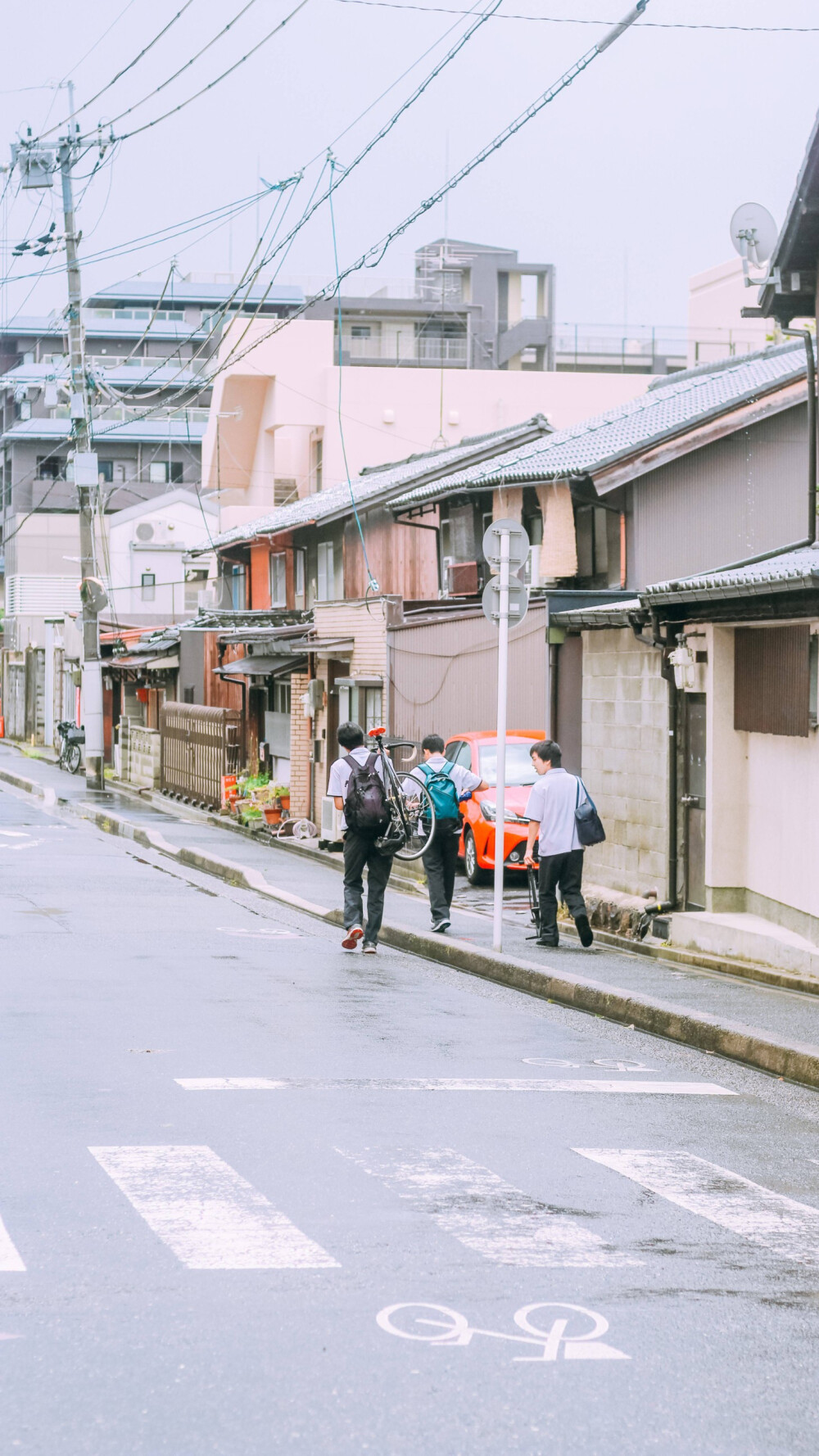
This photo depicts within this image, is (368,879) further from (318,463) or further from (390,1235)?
(318,463)

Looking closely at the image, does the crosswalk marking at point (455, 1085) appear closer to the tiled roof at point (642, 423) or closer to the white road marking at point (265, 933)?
the white road marking at point (265, 933)

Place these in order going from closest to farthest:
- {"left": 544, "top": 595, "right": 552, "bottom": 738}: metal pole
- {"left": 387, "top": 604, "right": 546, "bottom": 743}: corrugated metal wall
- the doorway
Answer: the doorway < {"left": 544, "top": 595, "right": 552, "bottom": 738}: metal pole < {"left": 387, "top": 604, "right": 546, "bottom": 743}: corrugated metal wall

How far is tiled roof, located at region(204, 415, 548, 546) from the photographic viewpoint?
32312 millimetres

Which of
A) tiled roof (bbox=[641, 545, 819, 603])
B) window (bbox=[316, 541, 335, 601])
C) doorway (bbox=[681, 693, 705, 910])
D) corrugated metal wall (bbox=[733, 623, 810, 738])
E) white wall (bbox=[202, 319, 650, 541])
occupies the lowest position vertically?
doorway (bbox=[681, 693, 705, 910])

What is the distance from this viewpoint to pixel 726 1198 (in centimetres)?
676

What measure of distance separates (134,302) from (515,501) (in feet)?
219

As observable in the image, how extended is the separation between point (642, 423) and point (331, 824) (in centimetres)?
844

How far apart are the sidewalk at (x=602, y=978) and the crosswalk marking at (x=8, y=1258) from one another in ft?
17.7

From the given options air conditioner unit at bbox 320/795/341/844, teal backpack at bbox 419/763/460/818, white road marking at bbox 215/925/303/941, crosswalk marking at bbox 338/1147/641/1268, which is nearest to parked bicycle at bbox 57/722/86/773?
air conditioner unit at bbox 320/795/341/844

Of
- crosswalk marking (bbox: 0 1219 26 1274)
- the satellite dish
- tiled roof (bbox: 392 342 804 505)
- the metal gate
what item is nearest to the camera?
crosswalk marking (bbox: 0 1219 26 1274)

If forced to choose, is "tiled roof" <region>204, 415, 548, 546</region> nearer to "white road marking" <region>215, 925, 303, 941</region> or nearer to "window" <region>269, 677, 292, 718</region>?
"window" <region>269, 677, 292, 718</region>

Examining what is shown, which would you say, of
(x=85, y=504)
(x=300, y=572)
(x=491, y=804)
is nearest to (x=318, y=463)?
Result: (x=300, y=572)

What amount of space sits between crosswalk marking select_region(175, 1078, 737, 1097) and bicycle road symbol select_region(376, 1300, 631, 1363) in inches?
136

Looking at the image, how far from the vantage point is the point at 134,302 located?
8788cm
